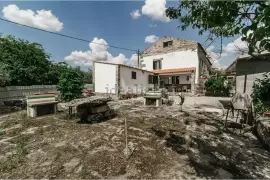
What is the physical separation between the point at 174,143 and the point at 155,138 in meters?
0.56

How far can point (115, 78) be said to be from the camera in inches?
595

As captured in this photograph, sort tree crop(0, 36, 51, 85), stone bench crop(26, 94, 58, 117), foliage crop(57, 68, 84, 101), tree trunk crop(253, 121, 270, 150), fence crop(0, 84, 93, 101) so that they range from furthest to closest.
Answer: tree crop(0, 36, 51, 85) < fence crop(0, 84, 93, 101) < foliage crop(57, 68, 84, 101) < stone bench crop(26, 94, 58, 117) < tree trunk crop(253, 121, 270, 150)

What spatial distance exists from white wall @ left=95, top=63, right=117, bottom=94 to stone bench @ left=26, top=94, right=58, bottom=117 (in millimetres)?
7347

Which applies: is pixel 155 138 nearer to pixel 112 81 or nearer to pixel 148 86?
pixel 112 81

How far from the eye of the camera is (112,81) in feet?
50.4

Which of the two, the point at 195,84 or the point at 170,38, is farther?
the point at 170,38

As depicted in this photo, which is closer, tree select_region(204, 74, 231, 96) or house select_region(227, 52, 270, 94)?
house select_region(227, 52, 270, 94)

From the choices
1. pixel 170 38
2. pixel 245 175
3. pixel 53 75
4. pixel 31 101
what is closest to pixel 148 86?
pixel 170 38

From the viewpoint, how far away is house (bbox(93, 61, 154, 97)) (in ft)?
49.6

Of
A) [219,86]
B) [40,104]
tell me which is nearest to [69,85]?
[40,104]

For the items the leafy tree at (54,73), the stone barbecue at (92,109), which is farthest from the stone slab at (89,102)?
the leafy tree at (54,73)

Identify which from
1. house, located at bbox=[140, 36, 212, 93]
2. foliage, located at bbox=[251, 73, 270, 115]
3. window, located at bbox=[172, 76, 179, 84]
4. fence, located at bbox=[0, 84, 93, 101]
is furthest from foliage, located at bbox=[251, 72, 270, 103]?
fence, located at bbox=[0, 84, 93, 101]

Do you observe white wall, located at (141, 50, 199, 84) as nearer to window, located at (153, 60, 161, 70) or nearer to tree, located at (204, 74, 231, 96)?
window, located at (153, 60, 161, 70)

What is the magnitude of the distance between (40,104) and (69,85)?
363 cm
